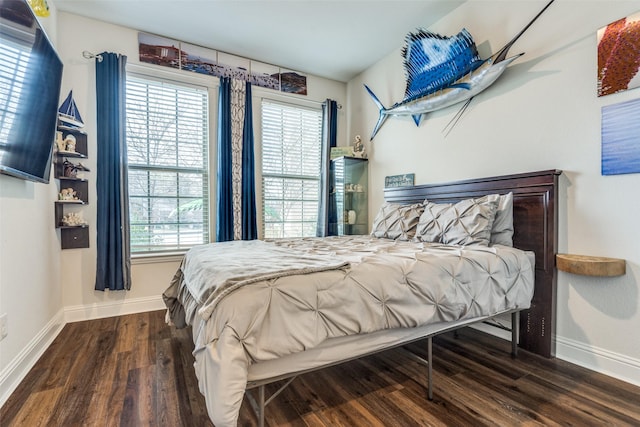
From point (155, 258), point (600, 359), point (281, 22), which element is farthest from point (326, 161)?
point (600, 359)

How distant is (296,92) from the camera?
4012 millimetres

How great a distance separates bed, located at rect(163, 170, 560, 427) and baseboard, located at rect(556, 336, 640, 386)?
0.27ft

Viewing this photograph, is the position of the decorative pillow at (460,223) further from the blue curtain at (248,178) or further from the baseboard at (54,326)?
the baseboard at (54,326)

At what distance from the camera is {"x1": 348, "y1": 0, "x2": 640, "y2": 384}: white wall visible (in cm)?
181

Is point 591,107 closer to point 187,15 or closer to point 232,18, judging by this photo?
point 232,18

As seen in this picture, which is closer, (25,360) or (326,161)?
(25,360)

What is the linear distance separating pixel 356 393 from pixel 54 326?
259 cm

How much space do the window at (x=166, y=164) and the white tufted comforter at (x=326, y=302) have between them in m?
1.78

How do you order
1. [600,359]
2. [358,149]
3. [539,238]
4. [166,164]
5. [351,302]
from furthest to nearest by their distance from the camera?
[358,149] < [166,164] < [539,238] < [600,359] < [351,302]

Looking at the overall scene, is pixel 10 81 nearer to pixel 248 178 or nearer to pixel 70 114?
pixel 70 114

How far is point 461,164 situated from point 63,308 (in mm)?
3992

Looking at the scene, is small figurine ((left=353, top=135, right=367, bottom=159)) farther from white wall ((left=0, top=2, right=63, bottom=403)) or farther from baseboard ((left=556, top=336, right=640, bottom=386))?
white wall ((left=0, top=2, right=63, bottom=403))

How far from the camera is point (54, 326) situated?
8.23ft

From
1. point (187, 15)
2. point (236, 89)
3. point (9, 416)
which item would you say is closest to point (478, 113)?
point (236, 89)
